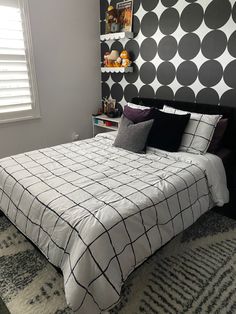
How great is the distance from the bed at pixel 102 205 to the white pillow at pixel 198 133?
142mm

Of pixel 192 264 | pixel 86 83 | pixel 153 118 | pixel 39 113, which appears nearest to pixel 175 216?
pixel 192 264

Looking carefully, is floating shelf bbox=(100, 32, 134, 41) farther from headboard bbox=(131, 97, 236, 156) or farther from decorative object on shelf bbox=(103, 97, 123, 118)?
headboard bbox=(131, 97, 236, 156)

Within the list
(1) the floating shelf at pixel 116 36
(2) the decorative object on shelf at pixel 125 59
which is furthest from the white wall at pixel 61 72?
(2) the decorative object on shelf at pixel 125 59

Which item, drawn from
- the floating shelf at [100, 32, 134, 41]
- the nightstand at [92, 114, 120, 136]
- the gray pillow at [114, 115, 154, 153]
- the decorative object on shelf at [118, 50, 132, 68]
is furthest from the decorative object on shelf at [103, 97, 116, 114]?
the gray pillow at [114, 115, 154, 153]

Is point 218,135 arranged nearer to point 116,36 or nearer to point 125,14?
point 116,36

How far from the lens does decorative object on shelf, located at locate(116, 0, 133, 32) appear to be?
3091mm

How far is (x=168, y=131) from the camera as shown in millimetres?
2330

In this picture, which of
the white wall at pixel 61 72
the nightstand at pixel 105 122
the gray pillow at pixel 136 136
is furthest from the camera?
the nightstand at pixel 105 122

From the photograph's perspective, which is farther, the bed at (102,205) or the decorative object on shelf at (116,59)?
the decorative object on shelf at (116,59)

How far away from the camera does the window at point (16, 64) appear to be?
8.90 feet

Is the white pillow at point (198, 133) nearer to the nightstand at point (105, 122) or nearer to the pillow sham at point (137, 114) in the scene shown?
the pillow sham at point (137, 114)

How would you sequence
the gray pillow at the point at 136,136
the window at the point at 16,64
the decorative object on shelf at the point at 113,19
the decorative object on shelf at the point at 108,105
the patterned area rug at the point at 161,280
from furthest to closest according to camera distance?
the decorative object on shelf at the point at 108,105
the decorative object on shelf at the point at 113,19
the window at the point at 16,64
the gray pillow at the point at 136,136
the patterned area rug at the point at 161,280

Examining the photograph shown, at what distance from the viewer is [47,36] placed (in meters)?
3.08

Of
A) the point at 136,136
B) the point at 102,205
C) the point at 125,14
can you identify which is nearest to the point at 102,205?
the point at 102,205
